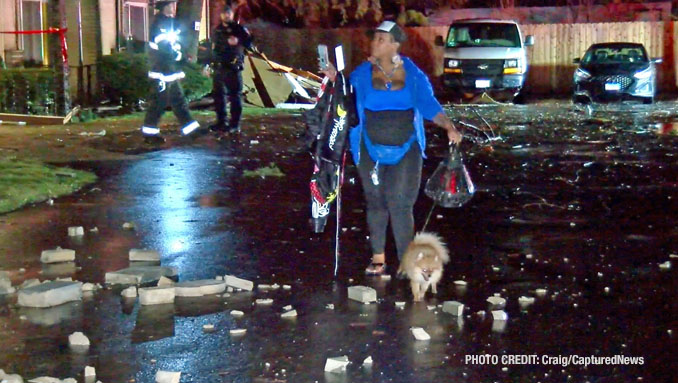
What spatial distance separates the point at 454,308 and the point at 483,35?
22.0m

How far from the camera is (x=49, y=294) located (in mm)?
6949

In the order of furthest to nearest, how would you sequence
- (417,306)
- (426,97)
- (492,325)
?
(426,97) < (417,306) < (492,325)

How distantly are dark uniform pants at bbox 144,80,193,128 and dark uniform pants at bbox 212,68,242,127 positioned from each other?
1292 mm

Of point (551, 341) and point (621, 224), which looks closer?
point (551, 341)

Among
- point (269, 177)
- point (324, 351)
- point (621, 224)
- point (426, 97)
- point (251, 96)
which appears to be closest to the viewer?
point (324, 351)

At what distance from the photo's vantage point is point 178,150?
50.0 feet

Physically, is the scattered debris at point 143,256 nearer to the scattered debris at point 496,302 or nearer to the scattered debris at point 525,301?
the scattered debris at point 496,302

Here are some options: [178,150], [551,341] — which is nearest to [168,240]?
[551,341]

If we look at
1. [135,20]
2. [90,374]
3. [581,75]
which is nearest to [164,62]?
[90,374]

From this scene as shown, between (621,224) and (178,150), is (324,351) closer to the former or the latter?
(621,224)

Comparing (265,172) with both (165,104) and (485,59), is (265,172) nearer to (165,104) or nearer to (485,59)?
(165,104)

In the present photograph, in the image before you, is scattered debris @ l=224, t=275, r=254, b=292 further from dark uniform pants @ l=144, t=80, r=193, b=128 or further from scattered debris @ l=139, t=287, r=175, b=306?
dark uniform pants @ l=144, t=80, r=193, b=128

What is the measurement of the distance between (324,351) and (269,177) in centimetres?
685

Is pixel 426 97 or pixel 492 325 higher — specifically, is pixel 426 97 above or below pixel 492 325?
above
